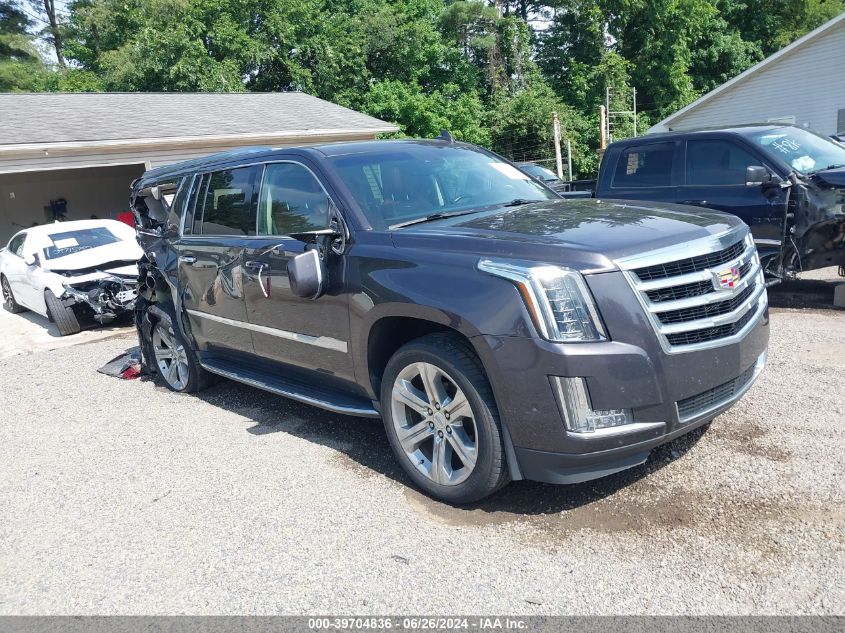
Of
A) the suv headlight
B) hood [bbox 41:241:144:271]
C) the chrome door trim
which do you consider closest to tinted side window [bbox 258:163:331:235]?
the chrome door trim

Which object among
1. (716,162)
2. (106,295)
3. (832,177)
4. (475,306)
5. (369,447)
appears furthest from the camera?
(106,295)

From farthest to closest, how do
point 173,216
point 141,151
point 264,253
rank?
point 141,151 < point 173,216 < point 264,253

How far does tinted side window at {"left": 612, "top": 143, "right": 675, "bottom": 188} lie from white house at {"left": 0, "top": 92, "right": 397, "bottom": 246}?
1179 centimetres

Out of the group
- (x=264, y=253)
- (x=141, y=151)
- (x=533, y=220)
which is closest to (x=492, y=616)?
(x=533, y=220)

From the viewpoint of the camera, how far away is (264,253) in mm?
4684

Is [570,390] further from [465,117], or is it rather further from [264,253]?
[465,117]

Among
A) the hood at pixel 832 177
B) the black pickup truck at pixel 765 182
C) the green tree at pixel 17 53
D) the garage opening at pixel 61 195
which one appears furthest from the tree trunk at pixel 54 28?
the hood at pixel 832 177

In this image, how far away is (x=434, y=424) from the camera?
371 cm

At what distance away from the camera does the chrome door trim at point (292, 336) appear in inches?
167

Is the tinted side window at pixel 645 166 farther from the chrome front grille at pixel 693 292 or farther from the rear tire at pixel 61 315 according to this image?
the rear tire at pixel 61 315

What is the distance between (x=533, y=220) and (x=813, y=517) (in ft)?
6.59

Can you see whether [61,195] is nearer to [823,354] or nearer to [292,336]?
[292,336]

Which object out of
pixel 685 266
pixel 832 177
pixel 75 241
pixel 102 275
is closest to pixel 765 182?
pixel 832 177

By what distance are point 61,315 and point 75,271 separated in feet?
2.72
